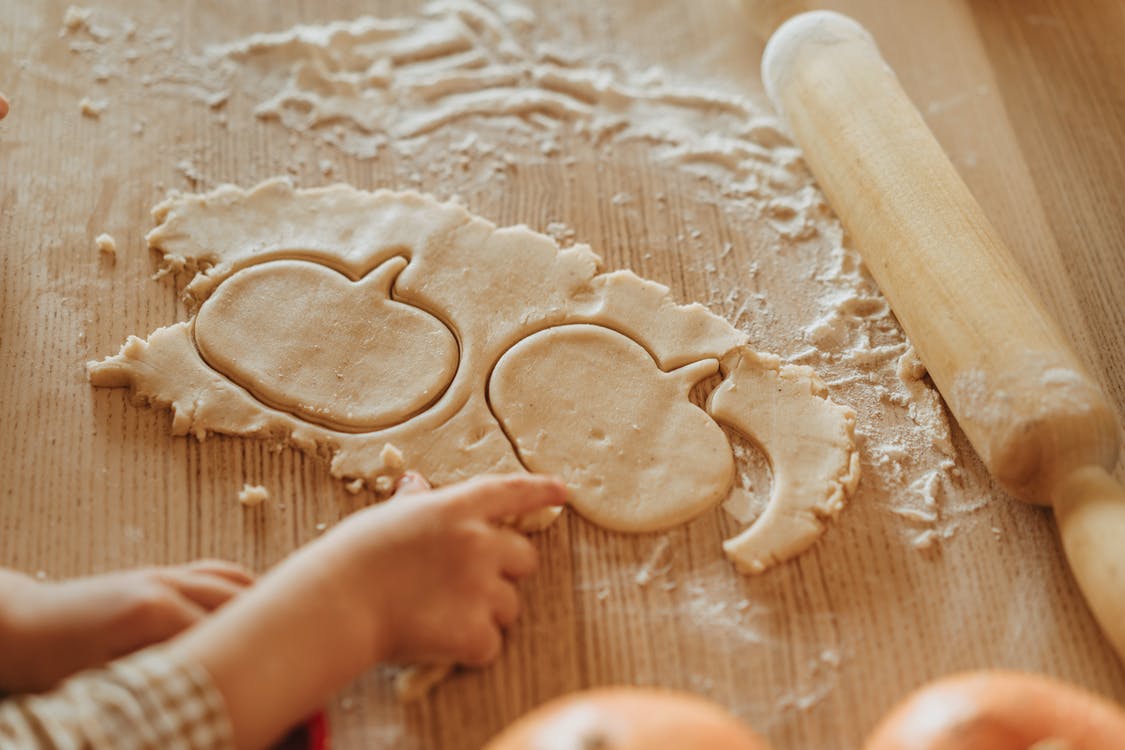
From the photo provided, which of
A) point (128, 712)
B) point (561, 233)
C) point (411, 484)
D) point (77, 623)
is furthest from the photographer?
point (561, 233)

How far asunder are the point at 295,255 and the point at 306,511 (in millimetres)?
311

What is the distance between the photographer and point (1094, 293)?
3.98 ft

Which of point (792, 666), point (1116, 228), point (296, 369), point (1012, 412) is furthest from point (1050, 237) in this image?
point (296, 369)

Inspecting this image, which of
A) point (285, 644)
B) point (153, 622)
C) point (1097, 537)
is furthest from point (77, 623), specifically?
point (1097, 537)

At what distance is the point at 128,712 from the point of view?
0.74 m

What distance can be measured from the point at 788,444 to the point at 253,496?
52cm

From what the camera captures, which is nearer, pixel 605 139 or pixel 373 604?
pixel 373 604

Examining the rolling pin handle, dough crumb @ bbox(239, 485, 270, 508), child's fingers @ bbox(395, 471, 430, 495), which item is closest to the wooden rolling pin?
the rolling pin handle

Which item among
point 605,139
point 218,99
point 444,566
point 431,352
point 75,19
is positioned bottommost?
point 444,566

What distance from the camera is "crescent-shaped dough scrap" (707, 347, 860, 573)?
98 cm

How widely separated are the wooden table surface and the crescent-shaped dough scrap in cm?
2

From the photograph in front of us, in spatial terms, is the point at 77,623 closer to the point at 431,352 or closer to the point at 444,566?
the point at 444,566

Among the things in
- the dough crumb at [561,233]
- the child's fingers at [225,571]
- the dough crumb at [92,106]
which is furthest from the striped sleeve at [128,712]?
the dough crumb at [92,106]

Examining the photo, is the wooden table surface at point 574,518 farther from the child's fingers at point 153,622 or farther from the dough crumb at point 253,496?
the child's fingers at point 153,622
